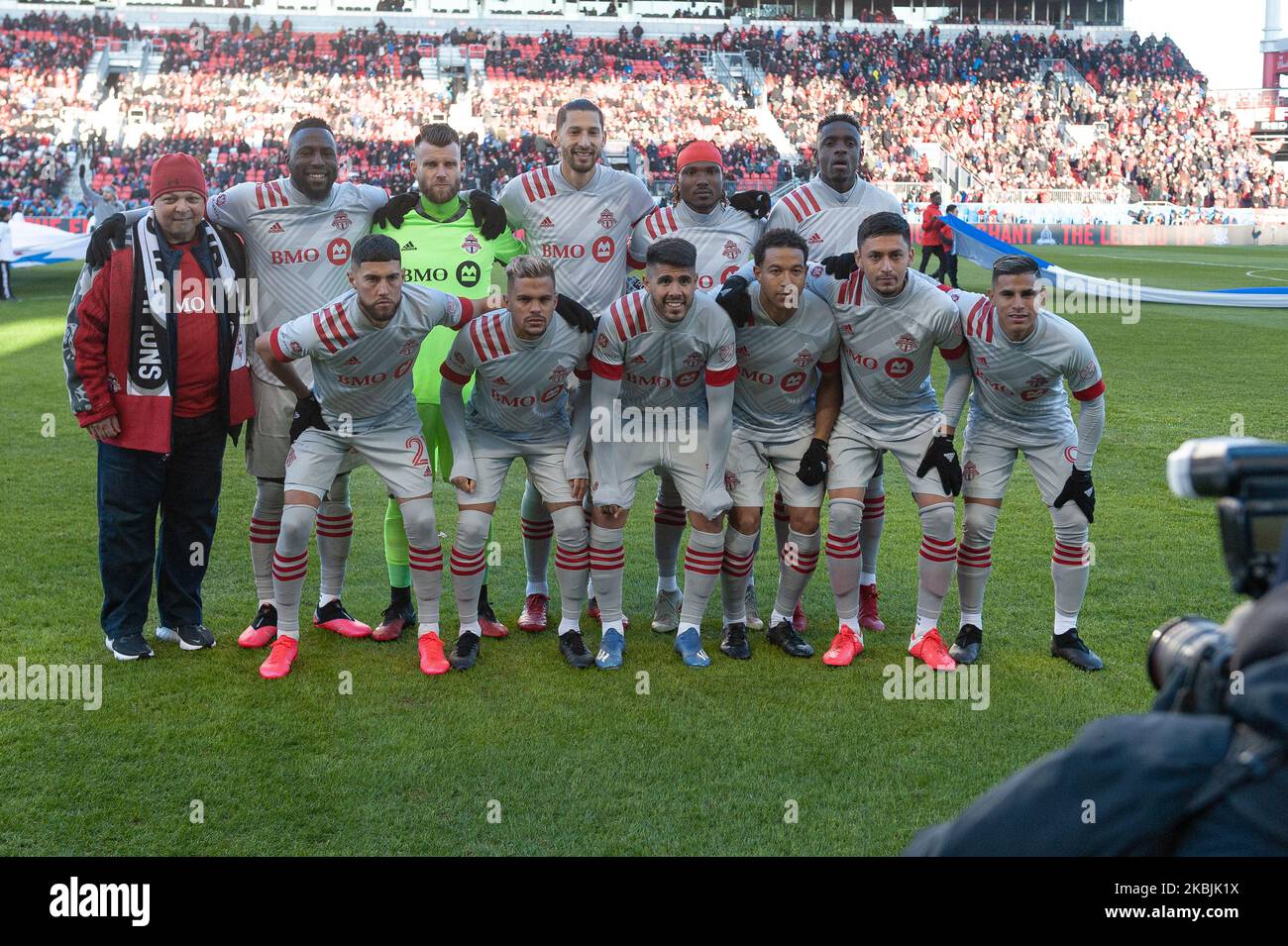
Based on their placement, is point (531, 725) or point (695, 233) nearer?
point (531, 725)

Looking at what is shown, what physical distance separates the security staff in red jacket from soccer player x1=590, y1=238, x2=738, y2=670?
1.70m

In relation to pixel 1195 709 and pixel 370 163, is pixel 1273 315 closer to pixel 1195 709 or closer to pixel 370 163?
pixel 1195 709

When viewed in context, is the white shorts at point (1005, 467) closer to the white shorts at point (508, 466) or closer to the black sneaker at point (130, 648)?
the white shorts at point (508, 466)

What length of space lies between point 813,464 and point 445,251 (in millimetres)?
2136

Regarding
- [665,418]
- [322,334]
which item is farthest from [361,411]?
[665,418]

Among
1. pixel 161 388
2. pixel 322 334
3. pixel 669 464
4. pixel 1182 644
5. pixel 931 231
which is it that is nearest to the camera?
pixel 1182 644

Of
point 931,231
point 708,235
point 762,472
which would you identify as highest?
point 931,231

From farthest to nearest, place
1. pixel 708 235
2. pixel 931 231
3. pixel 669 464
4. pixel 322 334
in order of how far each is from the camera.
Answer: pixel 931 231, pixel 708 235, pixel 669 464, pixel 322 334

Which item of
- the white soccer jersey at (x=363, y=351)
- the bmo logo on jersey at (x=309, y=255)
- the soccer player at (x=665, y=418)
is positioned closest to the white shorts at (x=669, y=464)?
the soccer player at (x=665, y=418)

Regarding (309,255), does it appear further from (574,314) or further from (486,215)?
(574,314)

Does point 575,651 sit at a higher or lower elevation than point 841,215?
lower

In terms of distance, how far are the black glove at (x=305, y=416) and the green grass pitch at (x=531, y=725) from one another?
103 cm

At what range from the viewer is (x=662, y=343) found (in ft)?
18.1
